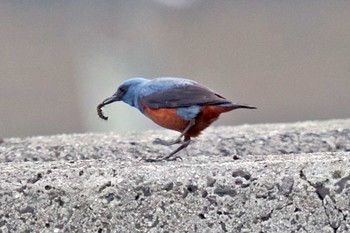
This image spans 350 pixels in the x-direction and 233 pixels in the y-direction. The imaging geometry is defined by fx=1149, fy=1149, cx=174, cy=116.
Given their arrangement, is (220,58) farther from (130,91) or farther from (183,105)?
(183,105)

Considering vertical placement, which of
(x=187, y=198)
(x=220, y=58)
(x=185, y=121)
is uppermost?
(x=220, y=58)

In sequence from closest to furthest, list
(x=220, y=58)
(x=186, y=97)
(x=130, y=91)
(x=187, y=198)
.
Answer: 1. (x=187, y=198)
2. (x=186, y=97)
3. (x=130, y=91)
4. (x=220, y=58)

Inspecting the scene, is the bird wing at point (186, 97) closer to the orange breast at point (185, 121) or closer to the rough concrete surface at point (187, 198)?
the orange breast at point (185, 121)

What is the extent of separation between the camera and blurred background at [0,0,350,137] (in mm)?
12234

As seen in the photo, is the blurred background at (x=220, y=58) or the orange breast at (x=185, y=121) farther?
the blurred background at (x=220, y=58)

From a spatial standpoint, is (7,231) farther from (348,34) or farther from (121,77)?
(348,34)

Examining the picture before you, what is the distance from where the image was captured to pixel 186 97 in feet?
11.5

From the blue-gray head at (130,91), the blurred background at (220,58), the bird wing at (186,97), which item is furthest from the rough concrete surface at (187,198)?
the blurred background at (220,58)

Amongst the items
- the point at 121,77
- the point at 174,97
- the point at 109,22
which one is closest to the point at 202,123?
the point at 174,97

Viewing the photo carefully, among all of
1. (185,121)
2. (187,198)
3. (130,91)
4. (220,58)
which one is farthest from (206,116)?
(220,58)

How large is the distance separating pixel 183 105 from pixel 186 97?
27 mm

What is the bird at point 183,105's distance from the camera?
11.4ft

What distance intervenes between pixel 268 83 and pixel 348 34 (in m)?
1.18

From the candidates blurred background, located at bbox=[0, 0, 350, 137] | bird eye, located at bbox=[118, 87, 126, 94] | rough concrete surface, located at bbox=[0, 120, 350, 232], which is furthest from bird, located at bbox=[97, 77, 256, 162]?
blurred background, located at bbox=[0, 0, 350, 137]
